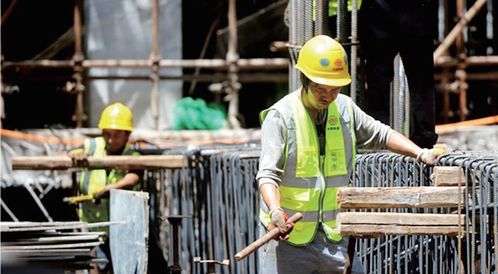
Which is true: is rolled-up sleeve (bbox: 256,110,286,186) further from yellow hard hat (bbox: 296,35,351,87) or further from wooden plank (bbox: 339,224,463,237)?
wooden plank (bbox: 339,224,463,237)

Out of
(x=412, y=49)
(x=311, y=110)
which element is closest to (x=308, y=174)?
(x=311, y=110)

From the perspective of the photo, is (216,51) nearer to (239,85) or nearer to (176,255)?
(239,85)

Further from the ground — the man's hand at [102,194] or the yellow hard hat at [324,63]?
the yellow hard hat at [324,63]

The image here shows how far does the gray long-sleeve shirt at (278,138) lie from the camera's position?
24.8 feet

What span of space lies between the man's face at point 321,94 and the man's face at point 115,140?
14.5ft

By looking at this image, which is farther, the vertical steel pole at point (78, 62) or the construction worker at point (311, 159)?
the vertical steel pole at point (78, 62)

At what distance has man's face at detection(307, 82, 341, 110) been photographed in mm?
7629

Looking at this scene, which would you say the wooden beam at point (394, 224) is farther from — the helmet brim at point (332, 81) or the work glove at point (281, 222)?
the helmet brim at point (332, 81)

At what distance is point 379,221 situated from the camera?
6820mm

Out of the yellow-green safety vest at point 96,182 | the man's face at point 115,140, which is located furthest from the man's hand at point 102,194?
the man's face at point 115,140

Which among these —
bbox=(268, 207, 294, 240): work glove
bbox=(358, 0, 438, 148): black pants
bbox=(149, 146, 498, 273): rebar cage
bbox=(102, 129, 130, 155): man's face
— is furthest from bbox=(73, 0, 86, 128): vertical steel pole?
bbox=(268, 207, 294, 240): work glove

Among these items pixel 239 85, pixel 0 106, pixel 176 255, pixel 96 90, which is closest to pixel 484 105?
pixel 239 85

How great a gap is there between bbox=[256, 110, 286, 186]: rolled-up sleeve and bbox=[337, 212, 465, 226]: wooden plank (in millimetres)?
836

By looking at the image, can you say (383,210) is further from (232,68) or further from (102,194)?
(232,68)
